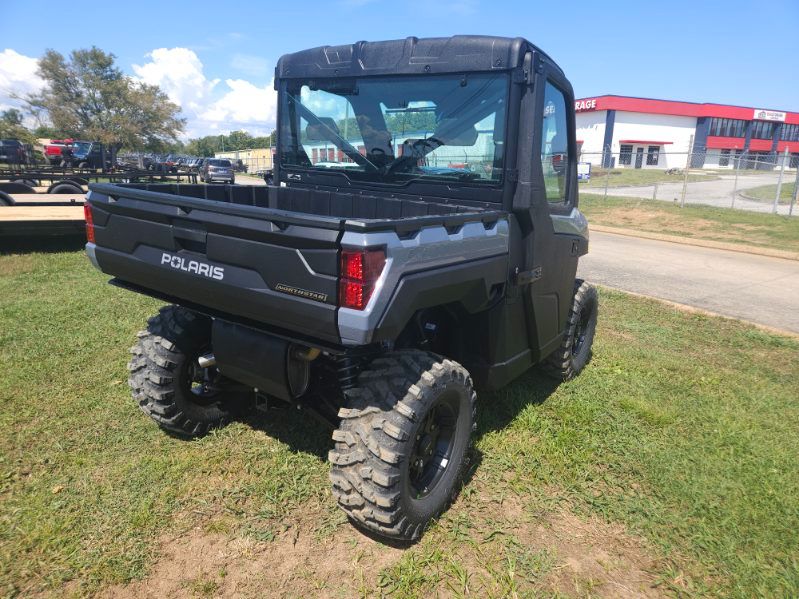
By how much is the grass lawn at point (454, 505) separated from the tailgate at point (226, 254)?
3.54 feet

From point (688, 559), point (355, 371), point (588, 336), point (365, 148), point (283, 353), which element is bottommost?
point (688, 559)

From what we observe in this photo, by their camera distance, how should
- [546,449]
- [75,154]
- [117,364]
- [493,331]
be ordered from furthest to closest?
1. [75,154]
2. [117,364]
3. [546,449]
4. [493,331]

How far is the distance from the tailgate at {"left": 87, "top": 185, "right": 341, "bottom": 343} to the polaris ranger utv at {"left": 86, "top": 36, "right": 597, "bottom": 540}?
1 cm

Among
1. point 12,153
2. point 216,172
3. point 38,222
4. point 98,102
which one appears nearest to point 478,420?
point 38,222

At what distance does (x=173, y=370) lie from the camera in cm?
329

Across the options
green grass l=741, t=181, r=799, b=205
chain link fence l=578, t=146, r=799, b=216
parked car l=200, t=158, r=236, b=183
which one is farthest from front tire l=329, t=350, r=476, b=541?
parked car l=200, t=158, r=236, b=183

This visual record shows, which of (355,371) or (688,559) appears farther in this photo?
(355,371)

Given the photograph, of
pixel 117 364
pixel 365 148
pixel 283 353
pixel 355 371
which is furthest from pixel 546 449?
pixel 117 364

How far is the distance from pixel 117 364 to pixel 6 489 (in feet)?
5.53

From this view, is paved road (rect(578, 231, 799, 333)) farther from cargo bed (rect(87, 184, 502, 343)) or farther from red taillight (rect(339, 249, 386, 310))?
red taillight (rect(339, 249, 386, 310))

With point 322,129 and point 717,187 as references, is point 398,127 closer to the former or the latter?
point 322,129

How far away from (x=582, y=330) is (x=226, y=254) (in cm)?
343

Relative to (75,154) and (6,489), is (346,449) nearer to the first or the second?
(6,489)

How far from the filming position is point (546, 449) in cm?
353
